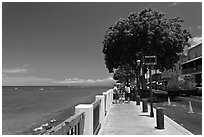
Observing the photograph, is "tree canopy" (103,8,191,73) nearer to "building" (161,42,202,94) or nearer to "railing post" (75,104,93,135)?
"building" (161,42,202,94)

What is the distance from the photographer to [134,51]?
85.7ft

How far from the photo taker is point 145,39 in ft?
82.4

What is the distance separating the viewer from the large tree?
25016 mm

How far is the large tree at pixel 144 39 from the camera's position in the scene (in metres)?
25.0

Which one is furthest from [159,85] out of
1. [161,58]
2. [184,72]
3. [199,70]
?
[161,58]

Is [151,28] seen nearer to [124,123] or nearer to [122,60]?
[122,60]

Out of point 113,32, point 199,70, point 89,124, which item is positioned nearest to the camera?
point 89,124

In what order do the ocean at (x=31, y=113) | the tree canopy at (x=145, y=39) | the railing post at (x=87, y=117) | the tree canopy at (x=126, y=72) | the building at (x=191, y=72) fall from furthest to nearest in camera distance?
the building at (x=191, y=72) < the tree canopy at (x=126, y=72) < the tree canopy at (x=145, y=39) < the ocean at (x=31, y=113) < the railing post at (x=87, y=117)

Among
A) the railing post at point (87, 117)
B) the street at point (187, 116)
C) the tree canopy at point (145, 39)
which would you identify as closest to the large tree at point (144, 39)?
the tree canopy at point (145, 39)

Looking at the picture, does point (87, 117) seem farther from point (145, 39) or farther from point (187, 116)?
point (145, 39)

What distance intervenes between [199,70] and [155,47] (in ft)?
71.7

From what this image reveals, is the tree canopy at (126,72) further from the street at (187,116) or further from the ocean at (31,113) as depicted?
the street at (187,116)

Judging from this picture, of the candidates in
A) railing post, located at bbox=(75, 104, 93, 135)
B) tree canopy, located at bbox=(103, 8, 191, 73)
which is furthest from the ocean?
railing post, located at bbox=(75, 104, 93, 135)

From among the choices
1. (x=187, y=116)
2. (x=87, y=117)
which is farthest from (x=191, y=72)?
(x=87, y=117)
